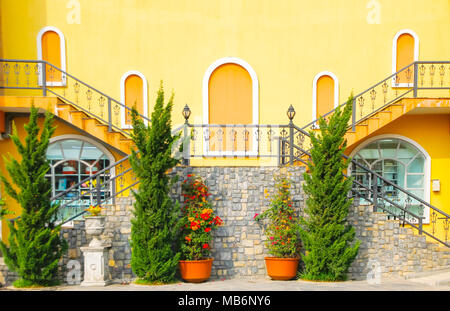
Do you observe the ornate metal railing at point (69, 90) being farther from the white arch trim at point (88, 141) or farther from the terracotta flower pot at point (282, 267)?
the terracotta flower pot at point (282, 267)

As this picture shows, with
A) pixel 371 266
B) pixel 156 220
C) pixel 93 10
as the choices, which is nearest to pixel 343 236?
pixel 371 266

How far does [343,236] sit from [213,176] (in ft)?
10.5

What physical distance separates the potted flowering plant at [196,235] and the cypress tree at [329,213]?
206 cm

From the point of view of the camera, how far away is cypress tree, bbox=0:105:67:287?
822 cm

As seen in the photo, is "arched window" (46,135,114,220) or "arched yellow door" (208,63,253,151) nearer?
"arched window" (46,135,114,220)

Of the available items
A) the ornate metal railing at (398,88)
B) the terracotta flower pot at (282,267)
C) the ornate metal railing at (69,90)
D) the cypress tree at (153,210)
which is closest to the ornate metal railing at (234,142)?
the ornate metal railing at (398,88)

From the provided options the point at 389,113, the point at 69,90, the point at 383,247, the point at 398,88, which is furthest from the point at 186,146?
the point at 398,88

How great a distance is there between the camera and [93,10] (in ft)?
38.6

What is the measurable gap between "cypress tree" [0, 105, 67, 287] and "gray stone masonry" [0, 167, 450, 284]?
1546mm

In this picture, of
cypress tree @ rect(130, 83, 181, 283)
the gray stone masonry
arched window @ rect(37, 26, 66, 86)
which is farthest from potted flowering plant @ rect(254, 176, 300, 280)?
arched window @ rect(37, 26, 66, 86)

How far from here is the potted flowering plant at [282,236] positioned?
9.04 metres

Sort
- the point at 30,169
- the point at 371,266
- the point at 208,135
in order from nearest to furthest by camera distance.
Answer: the point at 30,169
the point at 371,266
the point at 208,135

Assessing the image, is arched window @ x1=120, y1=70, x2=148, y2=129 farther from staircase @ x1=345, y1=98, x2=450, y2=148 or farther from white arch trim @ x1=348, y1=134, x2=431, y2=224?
white arch trim @ x1=348, y1=134, x2=431, y2=224

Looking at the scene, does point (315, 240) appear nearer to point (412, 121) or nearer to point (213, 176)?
point (213, 176)
